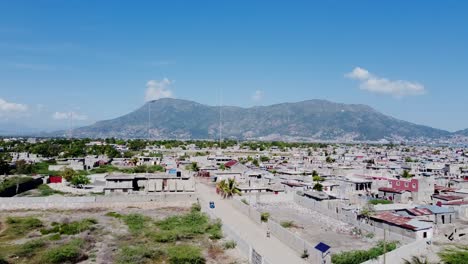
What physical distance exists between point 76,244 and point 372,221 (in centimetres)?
2240

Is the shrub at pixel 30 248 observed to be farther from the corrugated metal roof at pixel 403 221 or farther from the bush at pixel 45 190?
the corrugated metal roof at pixel 403 221

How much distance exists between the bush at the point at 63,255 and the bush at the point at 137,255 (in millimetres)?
2631

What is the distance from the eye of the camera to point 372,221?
1328 inches

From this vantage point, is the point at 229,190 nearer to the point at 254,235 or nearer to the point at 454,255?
the point at 254,235

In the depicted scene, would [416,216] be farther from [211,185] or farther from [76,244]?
[211,185]

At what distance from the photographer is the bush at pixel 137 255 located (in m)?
27.7

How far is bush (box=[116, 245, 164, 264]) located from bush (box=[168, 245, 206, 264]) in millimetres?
1018

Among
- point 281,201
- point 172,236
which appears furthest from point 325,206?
point 172,236

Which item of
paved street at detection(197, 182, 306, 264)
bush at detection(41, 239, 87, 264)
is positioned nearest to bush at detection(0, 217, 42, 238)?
bush at detection(41, 239, 87, 264)

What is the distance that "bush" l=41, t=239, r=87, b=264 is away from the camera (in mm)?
27391

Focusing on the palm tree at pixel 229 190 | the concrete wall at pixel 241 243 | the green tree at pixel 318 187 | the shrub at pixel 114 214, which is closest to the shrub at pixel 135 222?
the shrub at pixel 114 214

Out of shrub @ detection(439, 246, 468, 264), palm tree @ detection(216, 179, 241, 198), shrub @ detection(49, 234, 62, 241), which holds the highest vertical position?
palm tree @ detection(216, 179, 241, 198)

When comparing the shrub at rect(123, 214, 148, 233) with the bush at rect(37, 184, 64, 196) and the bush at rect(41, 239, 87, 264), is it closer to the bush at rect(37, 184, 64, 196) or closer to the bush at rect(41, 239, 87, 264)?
the bush at rect(41, 239, 87, 264)

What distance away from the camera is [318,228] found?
34875 mm
